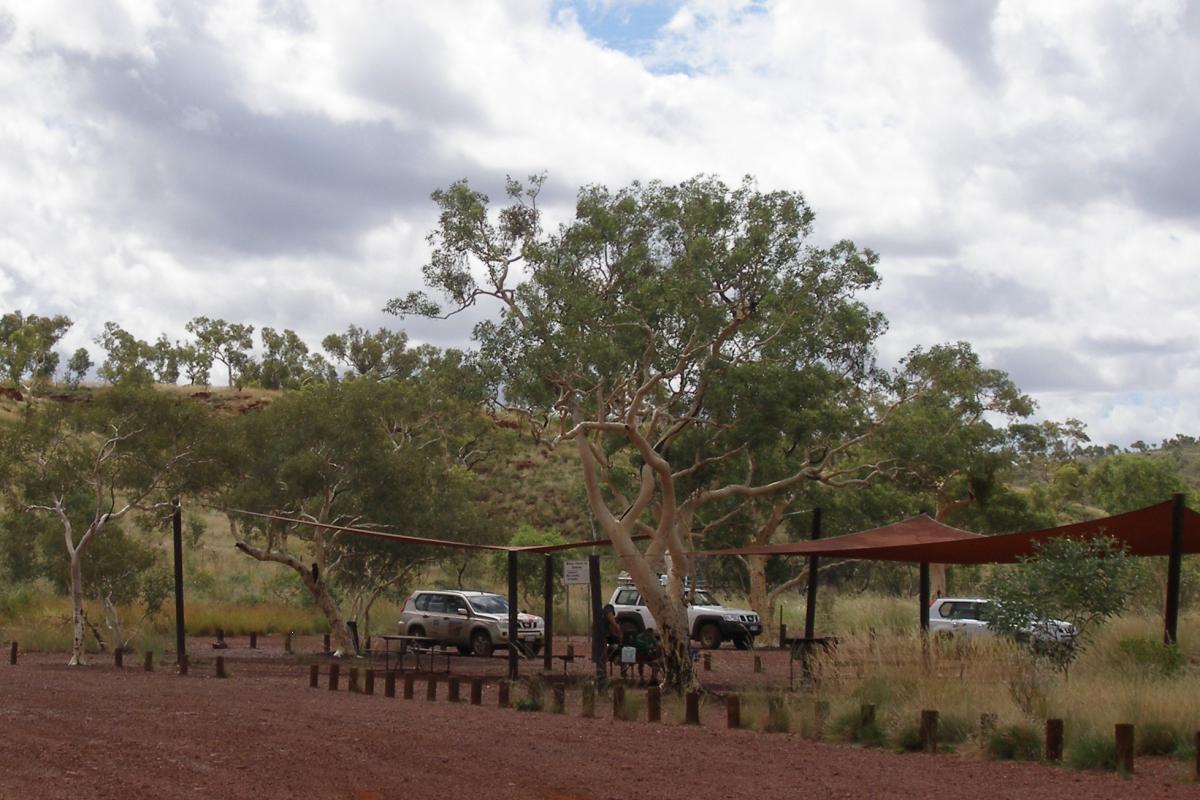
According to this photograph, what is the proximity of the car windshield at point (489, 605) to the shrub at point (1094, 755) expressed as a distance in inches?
664

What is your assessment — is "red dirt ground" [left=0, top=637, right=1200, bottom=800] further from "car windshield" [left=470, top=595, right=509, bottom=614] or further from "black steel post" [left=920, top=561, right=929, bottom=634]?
"car windshield" [left=470, top=595, right=509, bottom=614]

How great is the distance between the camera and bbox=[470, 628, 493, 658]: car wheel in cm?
2608

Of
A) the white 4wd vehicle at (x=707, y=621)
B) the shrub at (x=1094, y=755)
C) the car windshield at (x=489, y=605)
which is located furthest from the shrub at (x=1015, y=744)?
the white 4wd vehicle at (x=707, y=621)

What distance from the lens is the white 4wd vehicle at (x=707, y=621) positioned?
1125 inches

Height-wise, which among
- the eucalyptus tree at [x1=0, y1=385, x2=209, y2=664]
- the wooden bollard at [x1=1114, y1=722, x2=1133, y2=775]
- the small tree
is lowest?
the wooden bollard at [x1=1114, y1=722, x2=1133, y2=775]

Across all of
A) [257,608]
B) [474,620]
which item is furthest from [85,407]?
[257,608]

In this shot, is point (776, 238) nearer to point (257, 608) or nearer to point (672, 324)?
point (672, 324)

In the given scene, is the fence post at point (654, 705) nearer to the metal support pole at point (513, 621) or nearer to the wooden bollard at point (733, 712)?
the wooden bollard at point (733, 712)

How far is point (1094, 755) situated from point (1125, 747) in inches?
18.4

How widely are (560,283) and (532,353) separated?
44.5 inches

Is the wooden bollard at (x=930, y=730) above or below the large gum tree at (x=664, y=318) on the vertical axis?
below

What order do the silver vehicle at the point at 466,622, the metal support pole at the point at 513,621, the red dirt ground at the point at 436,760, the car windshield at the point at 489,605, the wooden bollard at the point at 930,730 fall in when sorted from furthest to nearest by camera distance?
the car windshield at the point at 489,605 < the silver vehicle at the point at 466,622 < the metal support pole at the point at 513,621 < the wooden bollard at the point at 930,730 < the red dirt ground at the point at 436,760

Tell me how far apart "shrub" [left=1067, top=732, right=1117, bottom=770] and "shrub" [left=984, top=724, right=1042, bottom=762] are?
0.41 m

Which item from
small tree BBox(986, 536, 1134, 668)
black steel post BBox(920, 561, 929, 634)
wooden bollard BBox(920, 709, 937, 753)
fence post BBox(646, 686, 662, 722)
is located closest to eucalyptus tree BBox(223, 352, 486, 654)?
black steel post BBox(920, 561, 929, 634)
